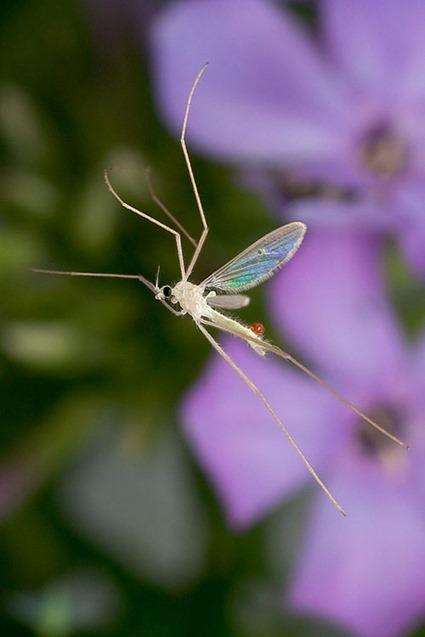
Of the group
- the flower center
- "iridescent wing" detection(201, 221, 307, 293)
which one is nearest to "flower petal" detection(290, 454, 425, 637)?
the flower center

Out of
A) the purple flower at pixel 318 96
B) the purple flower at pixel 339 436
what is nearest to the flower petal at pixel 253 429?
the purple flower at pixel 339 436

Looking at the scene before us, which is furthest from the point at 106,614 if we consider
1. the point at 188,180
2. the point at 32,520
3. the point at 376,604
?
the point at 188,180

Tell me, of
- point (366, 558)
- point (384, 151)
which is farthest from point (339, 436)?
point (384, 151)

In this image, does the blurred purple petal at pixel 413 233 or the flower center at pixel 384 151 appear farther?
the flower center at pixel 384 151

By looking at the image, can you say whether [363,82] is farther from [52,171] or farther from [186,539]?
[186,539]

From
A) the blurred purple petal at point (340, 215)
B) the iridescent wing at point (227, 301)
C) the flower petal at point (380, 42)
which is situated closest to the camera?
the iridescent wing at point (227, 301)

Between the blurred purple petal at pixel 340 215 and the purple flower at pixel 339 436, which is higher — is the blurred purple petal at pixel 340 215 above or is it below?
above

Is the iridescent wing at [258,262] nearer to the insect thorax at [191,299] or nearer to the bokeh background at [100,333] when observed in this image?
the insect thorax at [191,299]

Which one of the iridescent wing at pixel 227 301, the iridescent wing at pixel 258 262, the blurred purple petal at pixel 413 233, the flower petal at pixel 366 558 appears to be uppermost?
the iridescent wing at pixel 258 262
